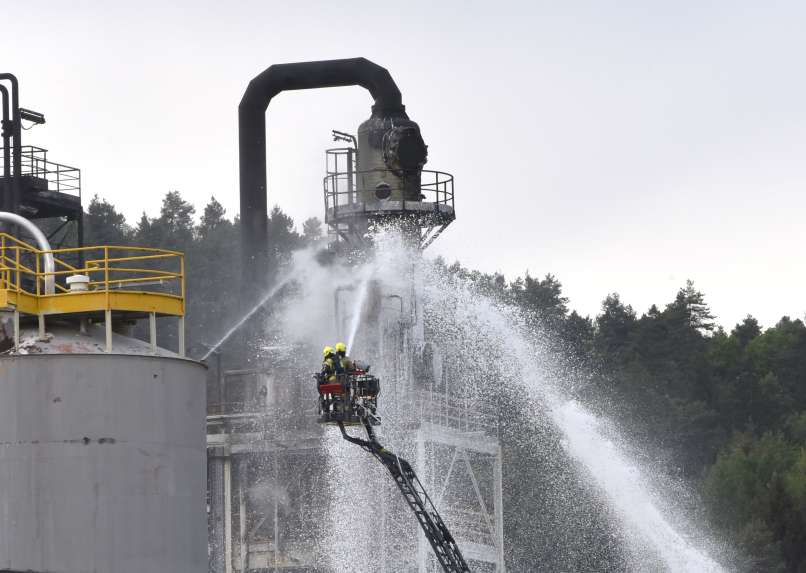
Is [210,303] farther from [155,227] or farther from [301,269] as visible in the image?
[301,269]

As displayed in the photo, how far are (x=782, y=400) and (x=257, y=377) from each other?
2920 inches

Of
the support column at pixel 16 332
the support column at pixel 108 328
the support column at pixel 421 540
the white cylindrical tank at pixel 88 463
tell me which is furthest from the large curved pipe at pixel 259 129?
the support column at pixel 16 332

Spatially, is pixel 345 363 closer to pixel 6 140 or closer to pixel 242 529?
pixel 242 529

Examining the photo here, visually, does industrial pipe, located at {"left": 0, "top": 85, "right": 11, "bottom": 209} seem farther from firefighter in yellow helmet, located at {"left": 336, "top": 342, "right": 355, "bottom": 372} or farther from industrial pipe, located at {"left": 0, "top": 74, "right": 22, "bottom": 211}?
firefighter in yellow helmet, located at {"left": 336, "top": 342, "right": 355, "bottom": 372}

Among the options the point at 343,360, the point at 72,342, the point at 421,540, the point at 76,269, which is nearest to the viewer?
the point at 72,342

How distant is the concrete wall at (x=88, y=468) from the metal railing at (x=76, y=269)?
1.69 meters

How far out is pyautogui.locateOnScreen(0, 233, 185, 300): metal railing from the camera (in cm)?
3475

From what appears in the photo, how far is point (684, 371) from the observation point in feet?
439

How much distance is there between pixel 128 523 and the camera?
33.7 meters

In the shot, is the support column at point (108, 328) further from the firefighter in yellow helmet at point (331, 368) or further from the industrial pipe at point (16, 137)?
the industrial pipe at point (16, 137)

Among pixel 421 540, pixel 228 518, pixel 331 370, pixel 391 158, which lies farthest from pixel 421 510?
pixel 391 158

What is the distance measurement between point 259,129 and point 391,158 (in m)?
5.57

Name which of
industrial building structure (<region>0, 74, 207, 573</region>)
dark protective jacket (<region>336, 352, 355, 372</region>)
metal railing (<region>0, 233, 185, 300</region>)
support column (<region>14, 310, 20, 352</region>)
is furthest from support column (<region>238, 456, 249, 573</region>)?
support column (<region>14, 310, 20, 352</region>)

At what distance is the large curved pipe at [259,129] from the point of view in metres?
67.6
